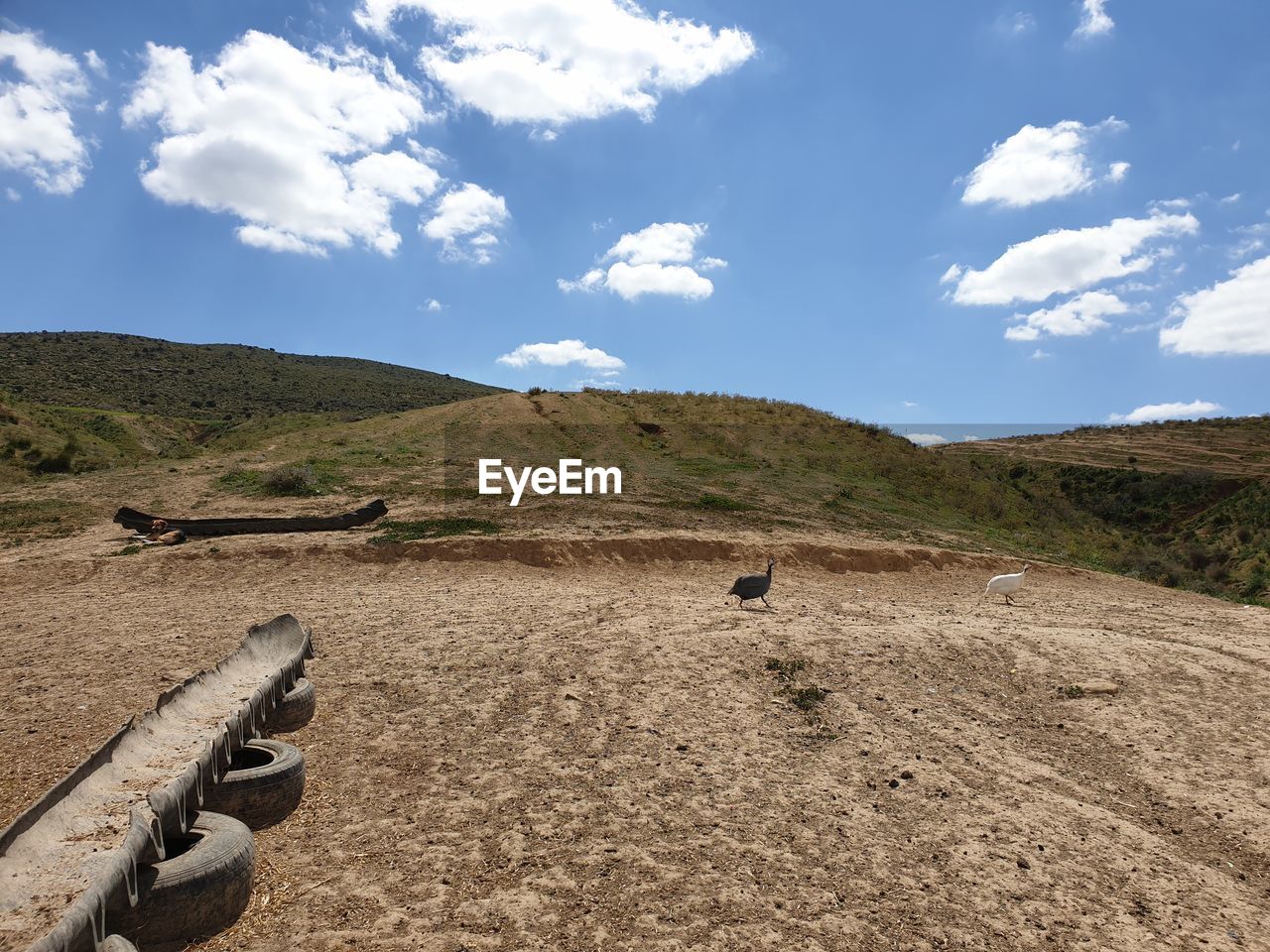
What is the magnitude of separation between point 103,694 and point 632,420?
2779cm

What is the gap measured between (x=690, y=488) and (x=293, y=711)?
17.5 m

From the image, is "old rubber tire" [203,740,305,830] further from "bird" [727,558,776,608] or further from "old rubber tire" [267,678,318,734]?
"bird" [727,558,776,608]

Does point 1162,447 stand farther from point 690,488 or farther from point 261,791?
point 261,791

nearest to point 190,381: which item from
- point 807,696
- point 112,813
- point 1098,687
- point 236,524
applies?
point 236,524

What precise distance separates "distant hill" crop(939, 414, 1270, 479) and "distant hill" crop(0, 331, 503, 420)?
181 ft

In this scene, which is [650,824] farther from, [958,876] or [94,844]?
[94,844]

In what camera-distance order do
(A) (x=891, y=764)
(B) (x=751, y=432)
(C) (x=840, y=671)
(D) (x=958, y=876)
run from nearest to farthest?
(D) (x=958, y=876), (A) (x=891, y=764), (C) (x=840, y=671), (B) (x=751, y=432)

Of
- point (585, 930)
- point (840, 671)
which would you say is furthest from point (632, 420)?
point (585, 930)

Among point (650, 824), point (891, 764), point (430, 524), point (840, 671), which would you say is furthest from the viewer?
point (430, 524)

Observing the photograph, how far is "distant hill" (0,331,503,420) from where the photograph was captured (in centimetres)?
5594

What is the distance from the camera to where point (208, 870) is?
4105 millimetres

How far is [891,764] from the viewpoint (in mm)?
6715

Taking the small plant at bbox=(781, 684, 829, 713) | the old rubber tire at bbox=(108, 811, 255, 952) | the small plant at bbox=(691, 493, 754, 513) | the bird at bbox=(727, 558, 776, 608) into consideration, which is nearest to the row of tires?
the old rubber tire at bbox=(108, 811, 255, 952)

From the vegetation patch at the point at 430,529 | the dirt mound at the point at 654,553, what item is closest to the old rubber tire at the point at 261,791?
the dirt mound at the point at 654,553
